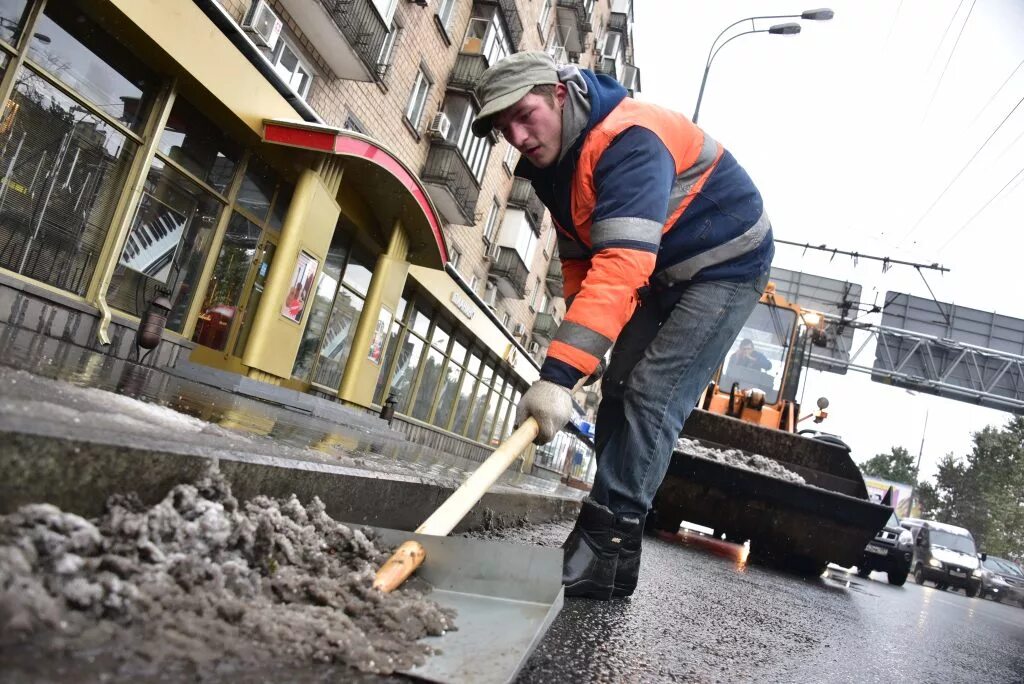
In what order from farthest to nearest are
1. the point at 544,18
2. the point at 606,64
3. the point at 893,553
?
1. the point at 606,64
2. the point at 544,18
3. the point at 893,553

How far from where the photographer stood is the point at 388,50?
1391 cm

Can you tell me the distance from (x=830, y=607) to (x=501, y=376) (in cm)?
1991

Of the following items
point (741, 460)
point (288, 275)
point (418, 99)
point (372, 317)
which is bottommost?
point (741, 460)

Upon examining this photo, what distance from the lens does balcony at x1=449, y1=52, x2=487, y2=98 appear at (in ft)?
54.1

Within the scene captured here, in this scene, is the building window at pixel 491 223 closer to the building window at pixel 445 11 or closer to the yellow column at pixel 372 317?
the building window at pixel 445 11

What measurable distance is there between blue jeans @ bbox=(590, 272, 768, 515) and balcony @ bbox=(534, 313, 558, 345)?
83.9 feet

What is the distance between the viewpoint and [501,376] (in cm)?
2402

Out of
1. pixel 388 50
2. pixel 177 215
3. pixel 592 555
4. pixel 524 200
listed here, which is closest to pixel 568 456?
pixel 524 200

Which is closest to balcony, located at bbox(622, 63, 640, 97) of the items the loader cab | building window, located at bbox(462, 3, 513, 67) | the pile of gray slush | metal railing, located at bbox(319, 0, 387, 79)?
building window, located at bbox(462, 3, 513, 67)

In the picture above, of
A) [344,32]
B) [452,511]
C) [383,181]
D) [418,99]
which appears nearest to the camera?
[452,511]

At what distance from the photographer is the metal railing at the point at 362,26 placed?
433 inches

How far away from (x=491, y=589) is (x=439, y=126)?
15.3 m

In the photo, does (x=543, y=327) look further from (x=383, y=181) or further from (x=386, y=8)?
(x=383, y=181)

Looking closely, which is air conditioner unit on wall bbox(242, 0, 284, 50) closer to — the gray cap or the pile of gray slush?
the gray cap
